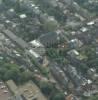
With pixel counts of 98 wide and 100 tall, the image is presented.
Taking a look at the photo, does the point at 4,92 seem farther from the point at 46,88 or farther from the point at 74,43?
the point at 74,43

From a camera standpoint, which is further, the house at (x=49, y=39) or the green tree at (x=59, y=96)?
the house at (x=49, y=39)

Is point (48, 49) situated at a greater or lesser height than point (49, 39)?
lesser

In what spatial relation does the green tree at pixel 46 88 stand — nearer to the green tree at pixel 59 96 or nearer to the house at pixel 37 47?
the green tree at pixel 59 96

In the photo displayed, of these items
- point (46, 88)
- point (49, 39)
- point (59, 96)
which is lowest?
point (59, 96)

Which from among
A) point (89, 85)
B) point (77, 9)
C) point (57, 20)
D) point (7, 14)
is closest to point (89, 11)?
point (77, 9)

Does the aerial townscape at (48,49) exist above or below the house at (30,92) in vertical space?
above

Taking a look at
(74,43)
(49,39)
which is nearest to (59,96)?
(74,43)

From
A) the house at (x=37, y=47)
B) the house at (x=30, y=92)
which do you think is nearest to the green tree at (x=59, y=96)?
the house at (x=30, y=92)

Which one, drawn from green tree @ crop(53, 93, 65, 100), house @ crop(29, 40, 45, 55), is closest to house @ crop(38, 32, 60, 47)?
house @ crop(29, 40, 45, 55)

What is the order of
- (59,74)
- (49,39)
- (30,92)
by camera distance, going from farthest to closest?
(49,39), (59,74), (30,92)
